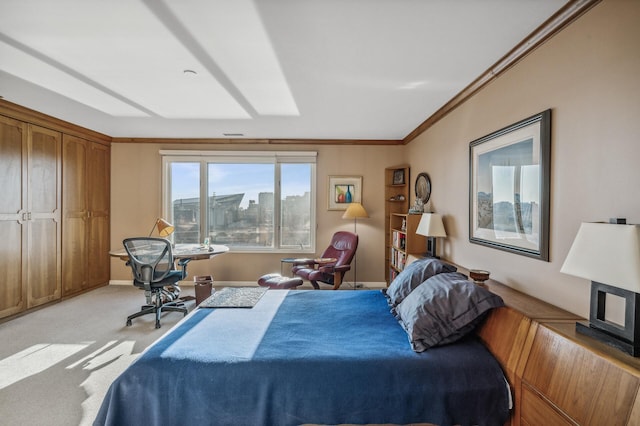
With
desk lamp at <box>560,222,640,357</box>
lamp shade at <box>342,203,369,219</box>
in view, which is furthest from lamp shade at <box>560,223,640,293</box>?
lamp shade at <box>342,203,369,219</box>

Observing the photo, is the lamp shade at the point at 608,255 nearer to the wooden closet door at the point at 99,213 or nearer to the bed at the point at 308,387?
the bed at the point at 308,387

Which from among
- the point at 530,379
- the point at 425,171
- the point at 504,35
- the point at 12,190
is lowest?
the point at 530,379

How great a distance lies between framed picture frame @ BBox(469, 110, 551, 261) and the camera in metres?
1.75

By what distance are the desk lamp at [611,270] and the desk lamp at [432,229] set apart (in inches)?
73.9

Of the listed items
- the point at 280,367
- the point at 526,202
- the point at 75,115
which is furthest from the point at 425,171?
the point at 75,115

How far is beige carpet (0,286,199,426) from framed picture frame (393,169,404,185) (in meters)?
3.63

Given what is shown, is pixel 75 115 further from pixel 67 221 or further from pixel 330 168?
pixel 330 168

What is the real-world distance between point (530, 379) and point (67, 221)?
5.44 meters

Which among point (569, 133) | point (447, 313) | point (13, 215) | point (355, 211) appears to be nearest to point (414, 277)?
point (447, 313)

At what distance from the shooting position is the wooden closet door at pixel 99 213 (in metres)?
4.55

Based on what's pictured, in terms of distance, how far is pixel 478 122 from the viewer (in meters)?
2.56

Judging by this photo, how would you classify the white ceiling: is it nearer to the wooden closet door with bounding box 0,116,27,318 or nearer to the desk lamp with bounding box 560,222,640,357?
the wooden closet door with bounding box 0,116,27,318

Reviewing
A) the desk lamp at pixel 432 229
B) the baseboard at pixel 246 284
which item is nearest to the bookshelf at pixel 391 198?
the baseboard at pixel 246 284

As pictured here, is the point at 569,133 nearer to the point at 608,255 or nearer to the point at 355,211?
the point at 608,255
